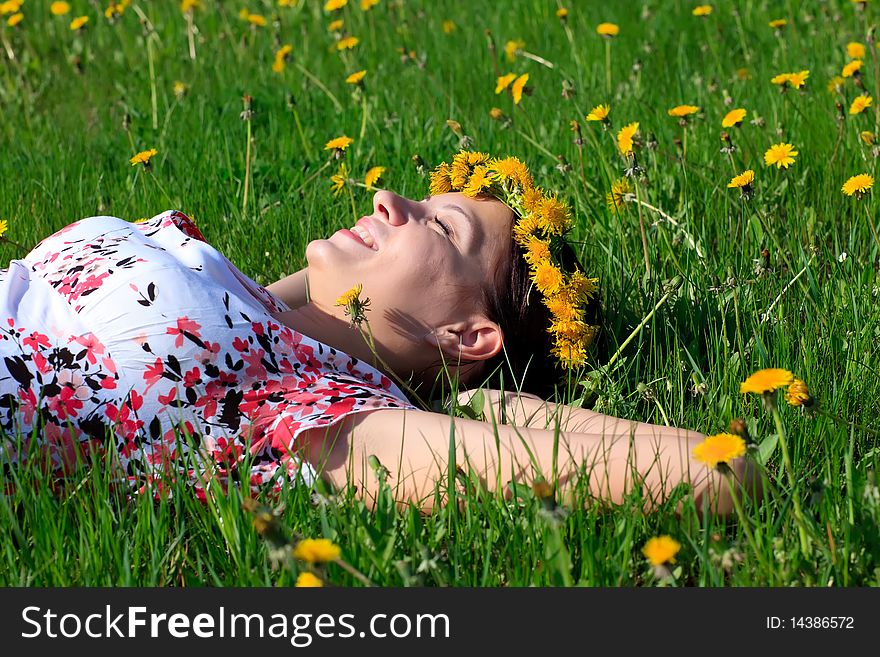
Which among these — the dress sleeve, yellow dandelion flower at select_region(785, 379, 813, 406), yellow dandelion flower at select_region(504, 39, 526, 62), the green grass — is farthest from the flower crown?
yellow dandelion flower at select_region(504, 39, 526, 62)

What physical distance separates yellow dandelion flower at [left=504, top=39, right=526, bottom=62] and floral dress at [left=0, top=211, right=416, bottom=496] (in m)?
2.39

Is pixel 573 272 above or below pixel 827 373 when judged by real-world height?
above

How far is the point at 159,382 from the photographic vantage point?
1963mm

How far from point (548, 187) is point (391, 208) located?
108 cm

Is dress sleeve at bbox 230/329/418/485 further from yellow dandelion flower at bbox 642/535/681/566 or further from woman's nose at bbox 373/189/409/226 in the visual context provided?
yellow dandelion flower at bbox 642/535/681/566

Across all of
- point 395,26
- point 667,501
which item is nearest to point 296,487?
point 667,501

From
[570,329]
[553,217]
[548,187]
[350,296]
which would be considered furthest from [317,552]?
[548,187]

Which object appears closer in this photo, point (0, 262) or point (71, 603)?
point (71, 603)

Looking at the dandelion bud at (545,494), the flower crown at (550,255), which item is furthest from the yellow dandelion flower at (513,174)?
the dandelion bud at (545,494)

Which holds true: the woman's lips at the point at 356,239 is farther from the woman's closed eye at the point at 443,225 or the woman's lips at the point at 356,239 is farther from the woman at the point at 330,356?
the woman's closed eye at the point at 443,225

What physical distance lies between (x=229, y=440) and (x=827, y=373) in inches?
45.8

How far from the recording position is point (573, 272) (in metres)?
2.32

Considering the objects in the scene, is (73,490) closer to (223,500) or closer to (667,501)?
(223,500)

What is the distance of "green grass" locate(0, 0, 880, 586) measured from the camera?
1.67m
